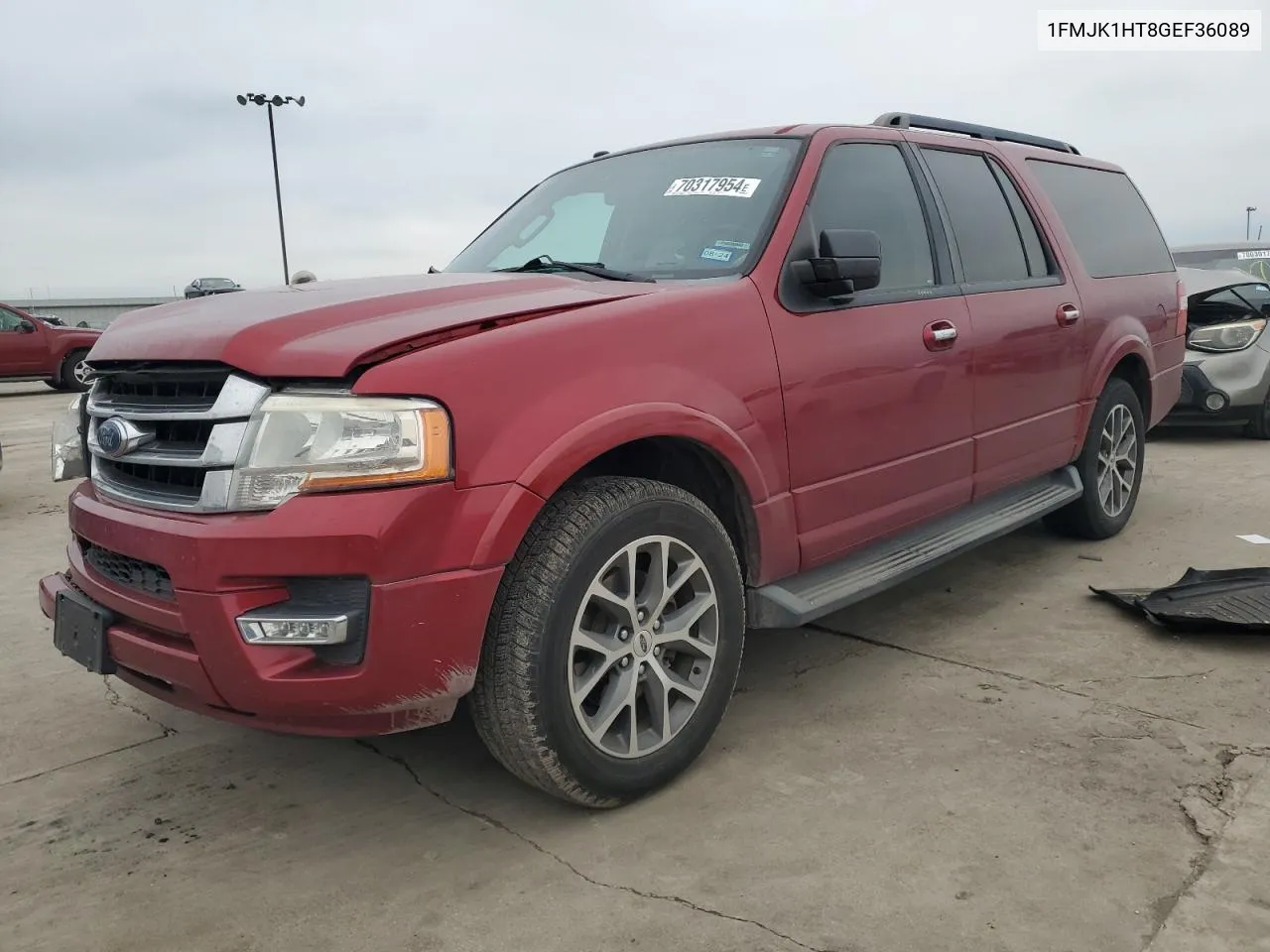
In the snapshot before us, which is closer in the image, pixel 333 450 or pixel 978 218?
pixel 333 450

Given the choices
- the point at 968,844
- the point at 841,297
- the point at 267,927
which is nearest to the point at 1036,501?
the point at 841,297

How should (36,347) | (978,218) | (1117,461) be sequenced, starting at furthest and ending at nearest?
(36,347)
(1117,461)
(978,218)

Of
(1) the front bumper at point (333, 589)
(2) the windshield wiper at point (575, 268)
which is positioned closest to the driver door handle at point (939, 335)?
(2) the windshield wiper at point (575, 268)

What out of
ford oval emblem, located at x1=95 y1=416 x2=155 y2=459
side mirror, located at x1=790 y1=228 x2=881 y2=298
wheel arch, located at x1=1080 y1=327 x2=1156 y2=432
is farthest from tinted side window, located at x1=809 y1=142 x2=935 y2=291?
ford oval emblem, located at x1=95 y1=416 x2=155 y2=459

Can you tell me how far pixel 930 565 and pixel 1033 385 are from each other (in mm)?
1082

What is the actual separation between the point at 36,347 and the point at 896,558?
16.7 m

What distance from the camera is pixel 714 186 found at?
3438mm

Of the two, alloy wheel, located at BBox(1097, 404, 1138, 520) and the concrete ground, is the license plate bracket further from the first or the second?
alloy wheel, located at BBox(1097, 404, 1138, 520)

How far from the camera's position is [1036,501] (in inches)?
173

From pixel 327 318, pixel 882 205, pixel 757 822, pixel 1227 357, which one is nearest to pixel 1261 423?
pixel 1227 357

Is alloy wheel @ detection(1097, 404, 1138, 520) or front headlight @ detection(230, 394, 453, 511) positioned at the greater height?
front headlight @ detection(230, 394, 453, 511)

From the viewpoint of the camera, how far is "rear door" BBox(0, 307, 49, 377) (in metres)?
16.0

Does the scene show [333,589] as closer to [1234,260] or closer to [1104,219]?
[1104,219]

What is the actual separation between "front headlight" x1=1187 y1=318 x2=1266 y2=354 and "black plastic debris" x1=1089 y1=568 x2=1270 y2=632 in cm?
454
